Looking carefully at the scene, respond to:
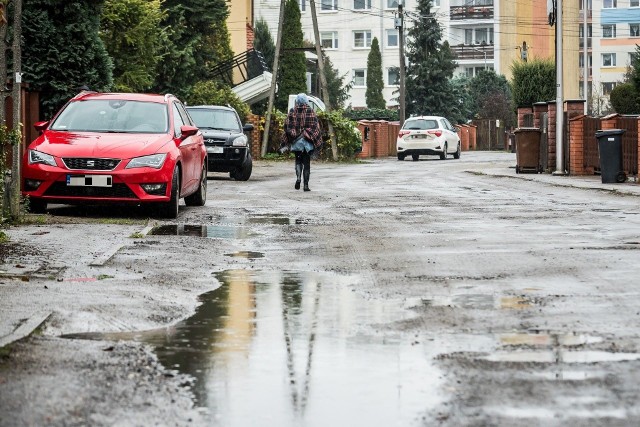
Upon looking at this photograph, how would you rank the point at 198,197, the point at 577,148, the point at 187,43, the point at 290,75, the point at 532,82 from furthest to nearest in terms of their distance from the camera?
the point at 290,75
the point at 532,82
the point at 187,43
the point at 577,148
the point at 198,197

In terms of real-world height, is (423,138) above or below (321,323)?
above

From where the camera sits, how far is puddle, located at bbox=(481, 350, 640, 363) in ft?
22.1

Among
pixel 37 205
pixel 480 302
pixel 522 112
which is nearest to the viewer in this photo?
pixel 480 302

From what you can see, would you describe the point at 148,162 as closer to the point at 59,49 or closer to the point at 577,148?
the point at 59,49

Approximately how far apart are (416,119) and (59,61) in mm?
27921

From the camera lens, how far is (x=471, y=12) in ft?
346

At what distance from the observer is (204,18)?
4488 centimetres

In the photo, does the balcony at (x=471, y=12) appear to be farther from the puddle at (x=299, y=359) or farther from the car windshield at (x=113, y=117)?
the puddle at (x=299, y=359)

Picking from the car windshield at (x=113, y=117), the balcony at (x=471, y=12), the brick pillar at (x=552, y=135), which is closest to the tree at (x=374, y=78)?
the balcony at (x=471, y=12)

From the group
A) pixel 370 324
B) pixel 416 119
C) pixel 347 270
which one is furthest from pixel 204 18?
pixel 370 324

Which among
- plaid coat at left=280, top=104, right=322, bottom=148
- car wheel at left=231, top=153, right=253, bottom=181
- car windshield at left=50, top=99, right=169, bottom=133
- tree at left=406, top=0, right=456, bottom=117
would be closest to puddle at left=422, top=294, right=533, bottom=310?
car windshield at left=50, top=99, right=169, bottom=133

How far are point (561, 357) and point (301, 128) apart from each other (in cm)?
1832

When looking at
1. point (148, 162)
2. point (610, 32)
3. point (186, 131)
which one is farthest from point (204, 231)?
point (610, 32)

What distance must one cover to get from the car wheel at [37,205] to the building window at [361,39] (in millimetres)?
91894
